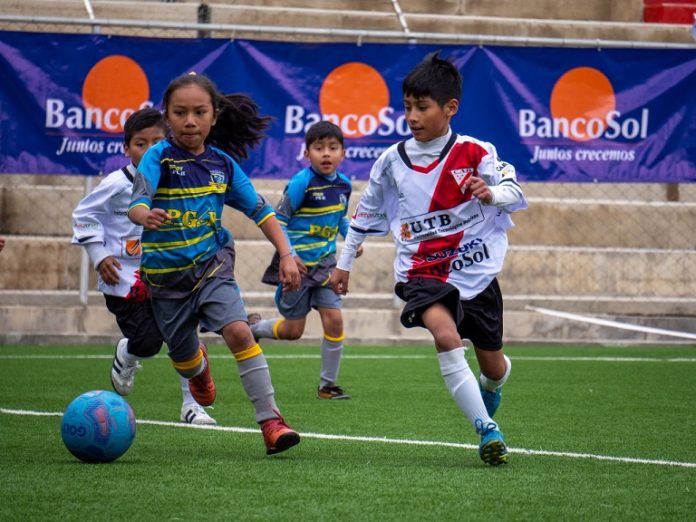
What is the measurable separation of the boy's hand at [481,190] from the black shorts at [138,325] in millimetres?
2444

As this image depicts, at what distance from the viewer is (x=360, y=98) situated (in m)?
12.3

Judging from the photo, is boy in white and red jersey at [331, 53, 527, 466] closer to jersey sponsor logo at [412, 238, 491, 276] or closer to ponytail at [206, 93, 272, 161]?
jersey sponsor logo at [412, 238, 491, 276]

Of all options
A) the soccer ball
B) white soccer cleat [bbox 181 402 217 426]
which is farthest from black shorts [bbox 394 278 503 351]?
white soccer cleat [bbox 181 402 217 426]

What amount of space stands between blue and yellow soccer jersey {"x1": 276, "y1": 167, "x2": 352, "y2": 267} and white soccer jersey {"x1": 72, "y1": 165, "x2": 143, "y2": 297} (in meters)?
1.85

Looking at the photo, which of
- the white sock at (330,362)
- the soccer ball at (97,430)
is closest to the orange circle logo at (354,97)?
the white sock at (330,362)

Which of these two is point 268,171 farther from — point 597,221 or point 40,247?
point 597,221

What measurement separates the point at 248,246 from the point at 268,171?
1.23 m

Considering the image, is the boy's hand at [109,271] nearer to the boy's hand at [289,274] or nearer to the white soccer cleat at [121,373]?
the white soccer cleat at [121,373]

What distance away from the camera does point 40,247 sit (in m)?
12.7

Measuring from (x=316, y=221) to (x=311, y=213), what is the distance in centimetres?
7

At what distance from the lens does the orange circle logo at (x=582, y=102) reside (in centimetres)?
1262

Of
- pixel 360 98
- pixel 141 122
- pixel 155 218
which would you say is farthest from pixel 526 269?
pixel 155 218

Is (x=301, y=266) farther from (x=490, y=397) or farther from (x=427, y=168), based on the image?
(x=427, y=168)

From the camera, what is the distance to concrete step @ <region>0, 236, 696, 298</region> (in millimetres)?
12734
